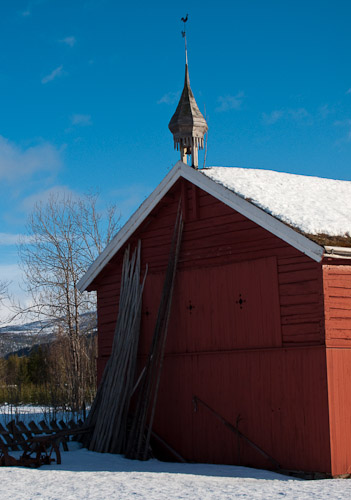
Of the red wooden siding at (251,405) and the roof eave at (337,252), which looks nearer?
the roof eave at (337,252)

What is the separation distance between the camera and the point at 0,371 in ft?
180

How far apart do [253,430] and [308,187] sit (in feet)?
19.8

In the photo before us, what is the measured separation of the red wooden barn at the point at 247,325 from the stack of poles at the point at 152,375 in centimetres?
21

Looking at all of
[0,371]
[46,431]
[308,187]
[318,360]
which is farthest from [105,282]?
[0,371]

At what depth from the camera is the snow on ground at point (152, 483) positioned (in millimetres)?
9320

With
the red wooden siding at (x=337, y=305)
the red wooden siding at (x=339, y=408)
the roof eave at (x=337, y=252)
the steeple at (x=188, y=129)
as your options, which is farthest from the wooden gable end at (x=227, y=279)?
the steeple at (x=188, y=129)

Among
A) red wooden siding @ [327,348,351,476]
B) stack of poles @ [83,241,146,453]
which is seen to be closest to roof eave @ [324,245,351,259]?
red wooden siding @ [327,348,351,476]

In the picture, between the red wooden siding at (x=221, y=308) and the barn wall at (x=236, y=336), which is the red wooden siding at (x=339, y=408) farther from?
the red wooden siding at (x=221, y=308)

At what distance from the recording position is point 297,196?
14.0m

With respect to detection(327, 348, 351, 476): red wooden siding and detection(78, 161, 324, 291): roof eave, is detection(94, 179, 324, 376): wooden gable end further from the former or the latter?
detection(327, 348, 351, 476): red wooden siding

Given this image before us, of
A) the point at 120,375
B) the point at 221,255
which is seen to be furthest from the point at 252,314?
the point at 120,375

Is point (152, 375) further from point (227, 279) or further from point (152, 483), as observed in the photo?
point (152, 483)

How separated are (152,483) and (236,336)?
352 centimetres

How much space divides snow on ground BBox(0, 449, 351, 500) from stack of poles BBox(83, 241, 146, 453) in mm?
1313
